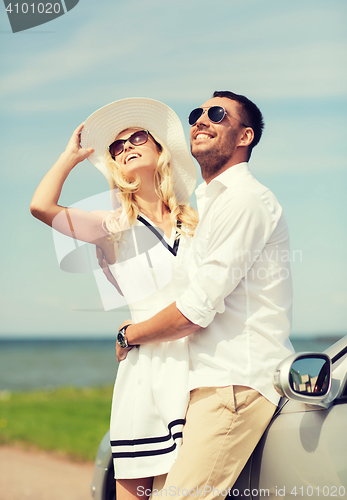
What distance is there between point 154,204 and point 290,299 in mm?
975

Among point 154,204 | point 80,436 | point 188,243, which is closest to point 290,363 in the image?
point 188,243

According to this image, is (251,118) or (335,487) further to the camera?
(251,118)

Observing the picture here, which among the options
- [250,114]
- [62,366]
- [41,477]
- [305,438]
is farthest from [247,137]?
[62,366]

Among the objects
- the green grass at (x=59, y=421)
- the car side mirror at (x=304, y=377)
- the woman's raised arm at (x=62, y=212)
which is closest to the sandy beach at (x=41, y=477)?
the green grass at (x=59, y=421)

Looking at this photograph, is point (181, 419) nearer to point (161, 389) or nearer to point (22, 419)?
point (161, 389)

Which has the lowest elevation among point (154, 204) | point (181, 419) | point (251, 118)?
point (181, 419)

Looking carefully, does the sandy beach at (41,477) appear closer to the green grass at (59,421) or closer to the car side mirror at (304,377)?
the green grass at (59,421)

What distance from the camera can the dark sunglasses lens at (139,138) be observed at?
2715 mm

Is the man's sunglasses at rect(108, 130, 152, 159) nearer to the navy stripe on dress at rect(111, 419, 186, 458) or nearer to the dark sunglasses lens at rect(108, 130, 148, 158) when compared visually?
the dark sunglasses lens at rect(108, 130, 148, 158)

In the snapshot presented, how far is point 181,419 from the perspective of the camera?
6.40 feet

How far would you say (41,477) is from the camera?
5.82 m

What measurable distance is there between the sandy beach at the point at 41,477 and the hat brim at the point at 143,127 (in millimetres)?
3981

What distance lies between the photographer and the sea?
1976cm

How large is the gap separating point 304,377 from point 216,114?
130cm
